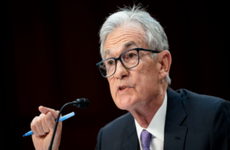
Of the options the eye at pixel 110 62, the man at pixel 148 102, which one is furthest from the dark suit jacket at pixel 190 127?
the eye at pixel 110 62

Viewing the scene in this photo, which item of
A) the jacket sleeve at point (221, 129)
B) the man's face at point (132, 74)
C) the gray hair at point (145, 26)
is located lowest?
the jacket sleeve at point (221, 129)

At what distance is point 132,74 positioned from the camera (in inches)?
59.5

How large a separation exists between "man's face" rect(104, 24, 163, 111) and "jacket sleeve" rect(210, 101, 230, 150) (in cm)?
41

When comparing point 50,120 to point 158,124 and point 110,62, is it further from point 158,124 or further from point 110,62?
point 158,124

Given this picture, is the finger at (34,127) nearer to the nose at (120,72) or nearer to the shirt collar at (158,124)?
the nose at (120,72)

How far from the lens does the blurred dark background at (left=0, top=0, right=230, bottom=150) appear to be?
262 centimetres

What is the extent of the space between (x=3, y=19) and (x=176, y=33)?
2007mm

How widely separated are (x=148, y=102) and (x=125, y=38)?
465mm

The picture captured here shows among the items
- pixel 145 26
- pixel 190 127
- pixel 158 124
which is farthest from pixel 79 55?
pixel 190 127

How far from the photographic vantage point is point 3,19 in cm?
255

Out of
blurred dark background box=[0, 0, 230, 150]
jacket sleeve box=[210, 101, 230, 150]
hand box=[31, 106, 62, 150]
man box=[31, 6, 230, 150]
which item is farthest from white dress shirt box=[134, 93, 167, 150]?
blurred dark background box=[0, 0, 230, 150]

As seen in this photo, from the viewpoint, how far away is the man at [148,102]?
4.85 feet

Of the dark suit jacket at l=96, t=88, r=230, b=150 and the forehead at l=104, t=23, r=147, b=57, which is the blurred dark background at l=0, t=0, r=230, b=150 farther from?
the forehead at l=104, t=23, r=147, b=57

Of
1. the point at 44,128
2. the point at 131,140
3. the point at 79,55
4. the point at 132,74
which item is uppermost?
the point at 79,55
